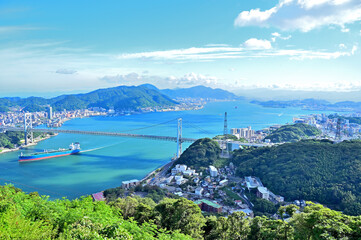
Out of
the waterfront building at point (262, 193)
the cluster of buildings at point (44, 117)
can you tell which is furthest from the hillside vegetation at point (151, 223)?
the cluster of buildings at point (44, 117)

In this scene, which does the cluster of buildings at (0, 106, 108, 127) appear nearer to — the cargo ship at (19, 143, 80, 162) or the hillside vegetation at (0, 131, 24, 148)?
the hillside vegetation at (0, 131, 24, 148)

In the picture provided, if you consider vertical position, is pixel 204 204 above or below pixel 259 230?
below

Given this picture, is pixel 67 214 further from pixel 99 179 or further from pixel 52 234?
pixel 99 179

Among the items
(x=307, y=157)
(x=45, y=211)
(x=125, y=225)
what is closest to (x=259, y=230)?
(x=125, y=225)

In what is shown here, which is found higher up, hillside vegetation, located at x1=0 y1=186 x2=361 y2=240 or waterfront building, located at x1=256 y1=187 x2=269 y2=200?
hillside vegetation, located at x1=0 y1=186 x2=361 y2=240

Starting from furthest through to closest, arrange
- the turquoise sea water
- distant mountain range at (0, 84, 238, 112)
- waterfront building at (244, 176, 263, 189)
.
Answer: distant mountain range at (0, 84, 238, 112)
the turquoise sea water
waterfront building at (244, 176, 263, 189)

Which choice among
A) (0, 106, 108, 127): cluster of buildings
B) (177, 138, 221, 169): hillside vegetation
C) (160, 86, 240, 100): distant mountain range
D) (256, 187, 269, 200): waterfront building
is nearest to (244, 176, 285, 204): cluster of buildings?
(256, 187, 269, 200): waterfront building
